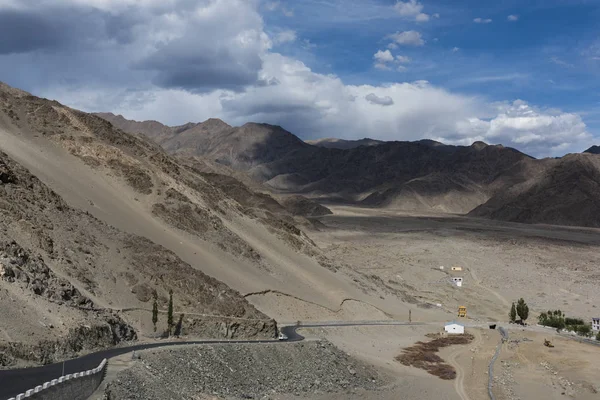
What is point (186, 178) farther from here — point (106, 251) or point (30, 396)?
point (30, 396)

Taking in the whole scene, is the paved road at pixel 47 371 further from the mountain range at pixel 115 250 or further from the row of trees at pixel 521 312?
the row of trees at pixel 521 312

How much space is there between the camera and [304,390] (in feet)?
114

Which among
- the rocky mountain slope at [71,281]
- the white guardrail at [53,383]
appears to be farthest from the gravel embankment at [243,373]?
the rocky mountain slope at [71,281]

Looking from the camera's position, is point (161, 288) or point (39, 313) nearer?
point (39, 313)

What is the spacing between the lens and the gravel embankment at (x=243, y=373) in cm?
2631

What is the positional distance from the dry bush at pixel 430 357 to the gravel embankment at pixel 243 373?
19.3 feet

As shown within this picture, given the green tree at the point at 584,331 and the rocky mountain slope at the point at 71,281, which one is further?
the green tree at the point at 584,331

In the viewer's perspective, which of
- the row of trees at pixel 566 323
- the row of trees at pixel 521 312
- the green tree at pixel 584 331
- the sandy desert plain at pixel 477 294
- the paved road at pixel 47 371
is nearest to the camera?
the paved road at pixel 47 371

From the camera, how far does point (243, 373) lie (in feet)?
110

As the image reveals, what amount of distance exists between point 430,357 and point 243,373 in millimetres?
21700

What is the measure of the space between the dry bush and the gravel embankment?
5.87m

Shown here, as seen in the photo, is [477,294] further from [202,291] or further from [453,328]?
[202,291]

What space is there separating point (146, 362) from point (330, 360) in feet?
48.8

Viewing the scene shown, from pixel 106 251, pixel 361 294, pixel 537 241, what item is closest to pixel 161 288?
pixel 106 251
